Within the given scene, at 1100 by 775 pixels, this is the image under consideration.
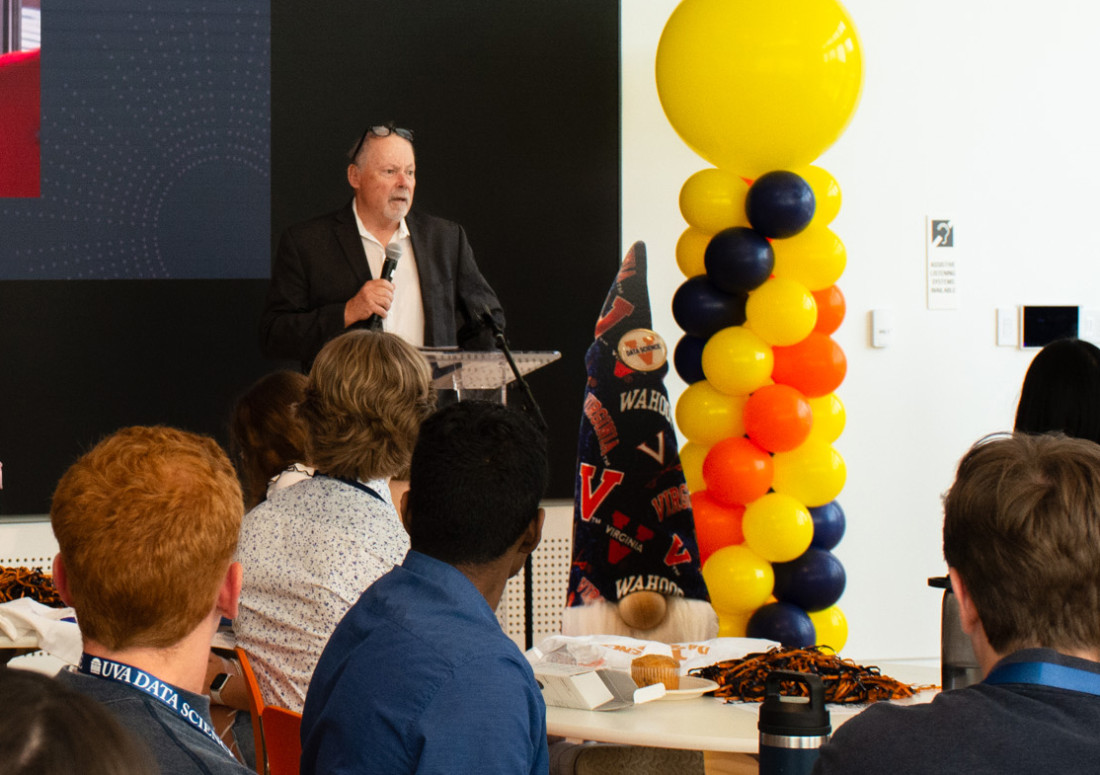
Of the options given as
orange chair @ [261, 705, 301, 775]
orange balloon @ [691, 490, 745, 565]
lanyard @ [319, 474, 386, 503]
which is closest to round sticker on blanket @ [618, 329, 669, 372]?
orange balloon @ [691, 490, 745, 565]

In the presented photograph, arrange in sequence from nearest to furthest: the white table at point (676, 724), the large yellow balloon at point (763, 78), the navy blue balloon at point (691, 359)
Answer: the white table at point (676, 724), the large yellow balloon at point (763, 78), the navy blue balloon at point (691, 359)

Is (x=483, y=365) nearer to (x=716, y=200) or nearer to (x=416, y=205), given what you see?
(x=716, y=200)

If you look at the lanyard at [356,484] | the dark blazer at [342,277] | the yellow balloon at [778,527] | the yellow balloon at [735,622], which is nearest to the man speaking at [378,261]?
the dark blazer at [342,277]

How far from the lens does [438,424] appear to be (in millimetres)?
1521

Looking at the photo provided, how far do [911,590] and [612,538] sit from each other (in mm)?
1982

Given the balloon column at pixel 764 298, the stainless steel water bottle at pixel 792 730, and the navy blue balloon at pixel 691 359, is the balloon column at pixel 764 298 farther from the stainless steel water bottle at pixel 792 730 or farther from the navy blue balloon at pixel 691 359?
the stainless steel water bottle at pixel 792 730

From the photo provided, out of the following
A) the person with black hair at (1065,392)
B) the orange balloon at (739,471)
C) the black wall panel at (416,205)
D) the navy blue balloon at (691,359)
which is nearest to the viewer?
the person with black hair at (1065,392)

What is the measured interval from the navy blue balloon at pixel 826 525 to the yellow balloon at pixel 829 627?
241 millimetres

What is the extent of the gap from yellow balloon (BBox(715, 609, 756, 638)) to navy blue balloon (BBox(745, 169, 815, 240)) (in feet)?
4.36

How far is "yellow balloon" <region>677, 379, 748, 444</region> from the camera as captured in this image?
4.23 metres

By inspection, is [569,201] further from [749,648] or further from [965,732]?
[965,732]

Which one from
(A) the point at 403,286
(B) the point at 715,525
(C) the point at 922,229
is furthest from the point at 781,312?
(C) the point at 922,229

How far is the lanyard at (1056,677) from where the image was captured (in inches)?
43.1

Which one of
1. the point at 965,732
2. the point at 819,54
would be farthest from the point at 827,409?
the point at 965,732
